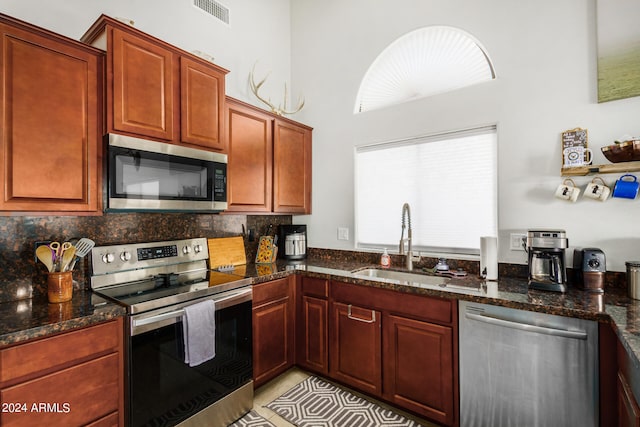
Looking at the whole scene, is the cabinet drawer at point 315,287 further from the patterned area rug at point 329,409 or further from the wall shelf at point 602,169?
the wall shelf at point 602,169

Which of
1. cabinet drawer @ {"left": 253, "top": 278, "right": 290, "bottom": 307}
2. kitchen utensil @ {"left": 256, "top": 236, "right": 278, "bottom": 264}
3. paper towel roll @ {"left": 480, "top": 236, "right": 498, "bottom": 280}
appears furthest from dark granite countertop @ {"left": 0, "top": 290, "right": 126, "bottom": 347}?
paper towel roll @ {"left": 480, "top": 236, "right": 498, "bottom": 280}

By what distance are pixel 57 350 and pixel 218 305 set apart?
0.75 m

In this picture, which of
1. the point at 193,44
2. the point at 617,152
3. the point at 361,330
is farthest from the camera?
the point at 193,44

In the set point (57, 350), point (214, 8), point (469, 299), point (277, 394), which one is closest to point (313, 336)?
point (277, 394)

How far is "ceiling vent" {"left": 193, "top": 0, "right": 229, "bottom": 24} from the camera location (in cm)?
259

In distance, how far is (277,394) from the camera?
2264mm

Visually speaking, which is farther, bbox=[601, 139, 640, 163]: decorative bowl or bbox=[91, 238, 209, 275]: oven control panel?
bbox=[91, 238, 209, 275]: oven control panel

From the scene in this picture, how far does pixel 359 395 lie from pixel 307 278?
3.05ft

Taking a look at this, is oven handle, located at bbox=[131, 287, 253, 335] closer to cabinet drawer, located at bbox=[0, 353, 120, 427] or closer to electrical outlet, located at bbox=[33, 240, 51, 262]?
cabinet drawer, located at bbox=[0, 353, 120, 427]

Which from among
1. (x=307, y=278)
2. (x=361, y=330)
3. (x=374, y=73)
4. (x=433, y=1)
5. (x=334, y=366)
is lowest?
(x=334, y=366)

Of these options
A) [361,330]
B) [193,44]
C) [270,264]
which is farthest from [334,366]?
[193,44]

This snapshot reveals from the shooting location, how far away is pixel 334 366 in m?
2.31

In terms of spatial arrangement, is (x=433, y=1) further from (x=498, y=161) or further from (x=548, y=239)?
(x=548, y=239)

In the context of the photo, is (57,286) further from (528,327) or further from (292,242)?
(528,327)
